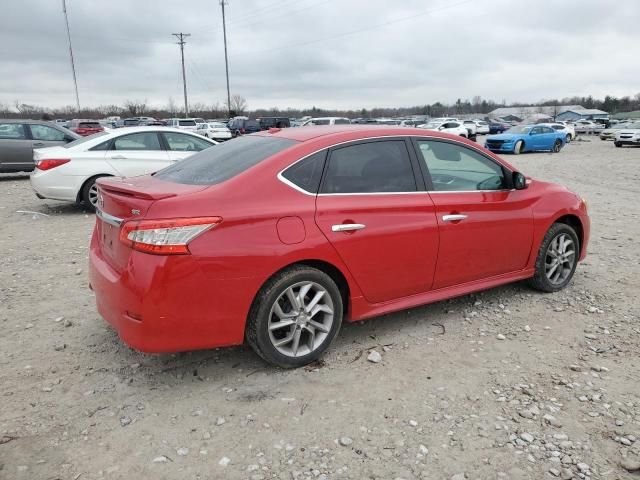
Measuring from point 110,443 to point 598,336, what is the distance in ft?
11.9

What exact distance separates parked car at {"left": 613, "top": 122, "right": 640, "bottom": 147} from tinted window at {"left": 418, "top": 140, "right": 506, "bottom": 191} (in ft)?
98.0

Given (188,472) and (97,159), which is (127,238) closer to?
(188,472)

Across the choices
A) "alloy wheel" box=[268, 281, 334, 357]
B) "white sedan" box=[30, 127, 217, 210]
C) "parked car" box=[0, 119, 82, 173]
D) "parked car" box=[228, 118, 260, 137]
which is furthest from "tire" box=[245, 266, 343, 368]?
"parked car" box=[228, 118, 260, 137]

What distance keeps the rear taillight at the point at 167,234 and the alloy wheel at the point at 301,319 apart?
0.70 meters

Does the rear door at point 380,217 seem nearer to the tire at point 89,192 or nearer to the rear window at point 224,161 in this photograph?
the rear window at point 224,161

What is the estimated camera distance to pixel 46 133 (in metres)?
13.3

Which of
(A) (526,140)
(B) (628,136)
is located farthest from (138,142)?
(B) (628,136)

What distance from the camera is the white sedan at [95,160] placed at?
27.7 feet

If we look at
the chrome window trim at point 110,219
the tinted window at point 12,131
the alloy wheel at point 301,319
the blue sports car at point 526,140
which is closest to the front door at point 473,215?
the alloy wheel at point 301,319

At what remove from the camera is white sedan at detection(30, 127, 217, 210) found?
27.7ft

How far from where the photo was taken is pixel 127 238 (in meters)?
3.04

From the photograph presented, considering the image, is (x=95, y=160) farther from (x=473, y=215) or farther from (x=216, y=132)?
(x=216, y=132)

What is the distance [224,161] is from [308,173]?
0.68 meters

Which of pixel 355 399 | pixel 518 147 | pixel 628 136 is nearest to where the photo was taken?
pixel 355 399
